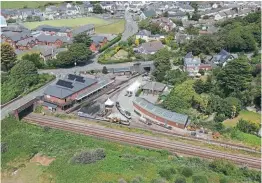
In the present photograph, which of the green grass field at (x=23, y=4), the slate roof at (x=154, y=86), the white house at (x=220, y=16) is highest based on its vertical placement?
the green grass field at (x=23, y=4)

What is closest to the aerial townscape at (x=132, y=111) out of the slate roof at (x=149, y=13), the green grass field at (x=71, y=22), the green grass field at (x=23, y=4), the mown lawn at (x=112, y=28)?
the mown lawn at (x=112, y=28)

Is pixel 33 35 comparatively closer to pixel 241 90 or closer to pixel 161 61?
pixel 161 61

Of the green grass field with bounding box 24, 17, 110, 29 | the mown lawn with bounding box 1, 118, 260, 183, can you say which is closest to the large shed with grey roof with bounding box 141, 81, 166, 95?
the mown lawn with bounding box 1, 118, 260, 183

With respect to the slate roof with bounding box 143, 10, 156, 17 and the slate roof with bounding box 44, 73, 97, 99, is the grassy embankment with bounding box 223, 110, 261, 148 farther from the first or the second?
the slate roof with bounding box 143, 10, 156, 17

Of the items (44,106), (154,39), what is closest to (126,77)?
(44,106)

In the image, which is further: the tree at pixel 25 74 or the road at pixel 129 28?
the road at pixel 129 28

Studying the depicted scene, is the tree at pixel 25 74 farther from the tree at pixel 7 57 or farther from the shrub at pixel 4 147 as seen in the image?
the shrub at pixel 4 147
